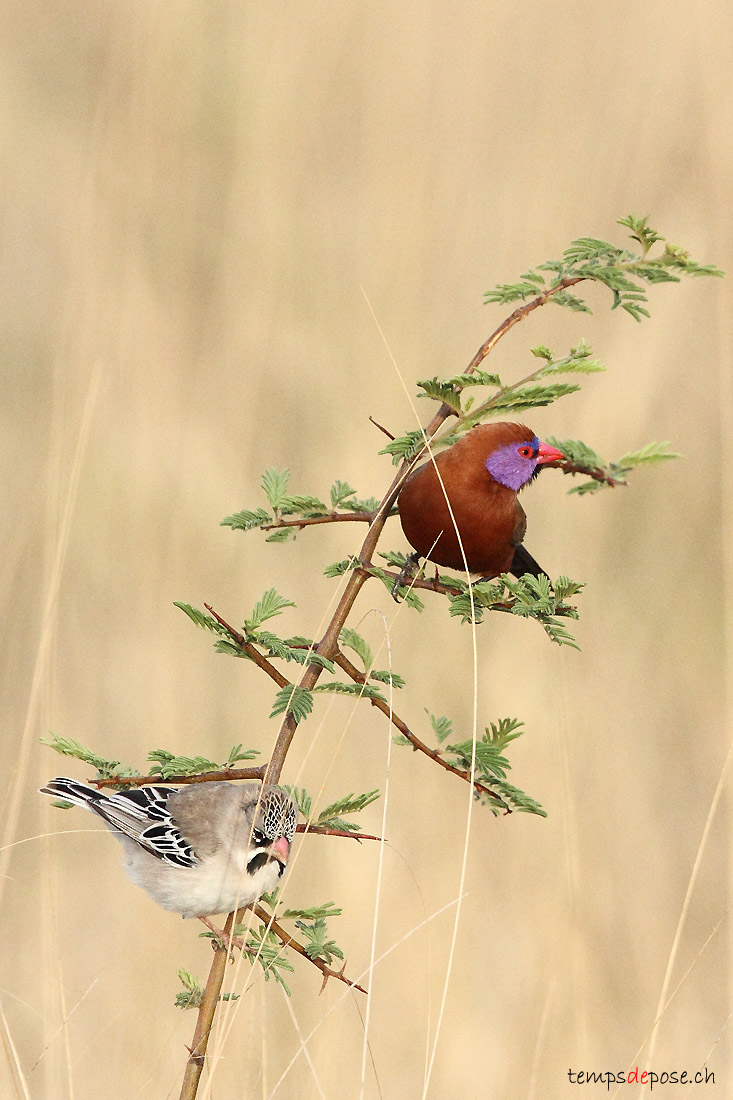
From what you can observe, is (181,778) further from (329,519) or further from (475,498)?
(475,498)

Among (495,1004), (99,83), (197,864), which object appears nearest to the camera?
(197,864)

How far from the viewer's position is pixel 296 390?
5.43 m

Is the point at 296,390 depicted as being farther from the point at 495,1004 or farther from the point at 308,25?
the point at 495,1004

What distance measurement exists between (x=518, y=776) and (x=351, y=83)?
3350 mm

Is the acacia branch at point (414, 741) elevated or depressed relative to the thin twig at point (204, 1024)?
elevated

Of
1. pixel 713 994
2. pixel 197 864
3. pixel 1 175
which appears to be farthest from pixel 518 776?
pixel 1 175

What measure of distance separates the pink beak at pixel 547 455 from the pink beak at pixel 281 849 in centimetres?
75

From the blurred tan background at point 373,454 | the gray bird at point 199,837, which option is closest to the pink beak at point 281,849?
the gray bird at point 199,837

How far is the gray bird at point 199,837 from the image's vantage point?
1936 millimetres

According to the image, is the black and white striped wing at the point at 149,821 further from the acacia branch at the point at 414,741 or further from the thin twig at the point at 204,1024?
the acacia branch at the point at 414,741

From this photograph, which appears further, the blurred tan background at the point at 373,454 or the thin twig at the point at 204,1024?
the blurred tan background at the point at 373,454

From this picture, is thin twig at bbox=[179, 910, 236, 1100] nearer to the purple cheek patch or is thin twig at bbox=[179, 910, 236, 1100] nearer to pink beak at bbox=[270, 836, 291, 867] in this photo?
pink beak at bbox=[270, 836, 291, 867]

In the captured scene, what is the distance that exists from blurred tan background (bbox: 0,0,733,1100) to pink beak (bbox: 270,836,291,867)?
2757mm

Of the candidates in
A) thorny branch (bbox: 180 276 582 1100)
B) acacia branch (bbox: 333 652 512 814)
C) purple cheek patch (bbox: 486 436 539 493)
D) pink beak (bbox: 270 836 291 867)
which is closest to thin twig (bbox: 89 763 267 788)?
thorny branch (bbox: 180 276 582 1100)
